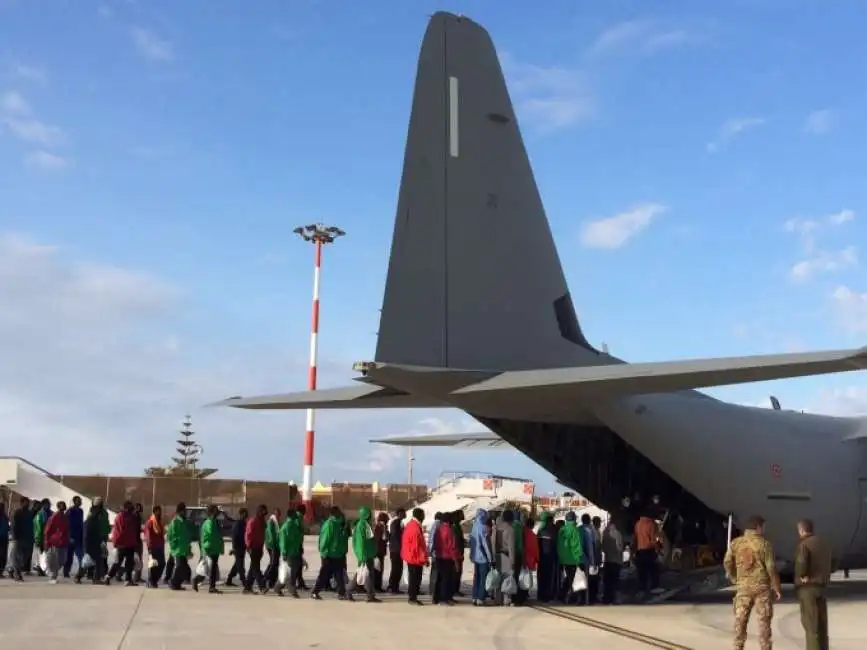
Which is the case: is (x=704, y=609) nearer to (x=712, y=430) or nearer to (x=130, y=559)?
(x=712, y=430)

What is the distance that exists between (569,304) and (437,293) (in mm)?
2466

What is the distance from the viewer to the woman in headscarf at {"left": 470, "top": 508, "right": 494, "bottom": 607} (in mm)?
10938

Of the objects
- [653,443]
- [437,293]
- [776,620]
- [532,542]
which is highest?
[437,293]

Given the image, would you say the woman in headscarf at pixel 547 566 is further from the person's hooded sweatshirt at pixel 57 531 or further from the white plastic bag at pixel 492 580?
the person's hooded sweatshirt at pixel 57 531

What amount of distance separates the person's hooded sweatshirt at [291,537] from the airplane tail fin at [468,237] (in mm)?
3180

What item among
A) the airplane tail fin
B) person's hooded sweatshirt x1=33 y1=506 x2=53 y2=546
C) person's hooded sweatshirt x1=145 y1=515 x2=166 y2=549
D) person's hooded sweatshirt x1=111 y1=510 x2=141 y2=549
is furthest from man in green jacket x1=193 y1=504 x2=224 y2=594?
the airplane tail fin

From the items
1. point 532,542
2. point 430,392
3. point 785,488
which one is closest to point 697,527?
point 785,488

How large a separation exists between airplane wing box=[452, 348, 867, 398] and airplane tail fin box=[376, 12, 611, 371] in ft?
2.81

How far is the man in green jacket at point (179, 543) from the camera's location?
1173 centimetres

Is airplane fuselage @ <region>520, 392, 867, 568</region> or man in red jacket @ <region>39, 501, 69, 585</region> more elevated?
airplane fuselage @ <region>520, 392, 867, 568</region>

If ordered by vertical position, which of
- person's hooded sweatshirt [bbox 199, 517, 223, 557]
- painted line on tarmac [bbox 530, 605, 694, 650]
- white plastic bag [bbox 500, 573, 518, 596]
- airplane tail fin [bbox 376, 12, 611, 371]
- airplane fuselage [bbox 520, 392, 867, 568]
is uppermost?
airplane tail fin [bbox 376, 12, 611, 371]

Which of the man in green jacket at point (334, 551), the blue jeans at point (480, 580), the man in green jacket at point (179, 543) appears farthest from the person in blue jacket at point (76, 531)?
the blue jeans at point (480, 580)

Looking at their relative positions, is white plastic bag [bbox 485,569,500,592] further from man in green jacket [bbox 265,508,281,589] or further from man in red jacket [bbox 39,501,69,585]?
man in red jacket [bbox 39,501,69,585]

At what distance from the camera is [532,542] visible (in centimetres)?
1103
